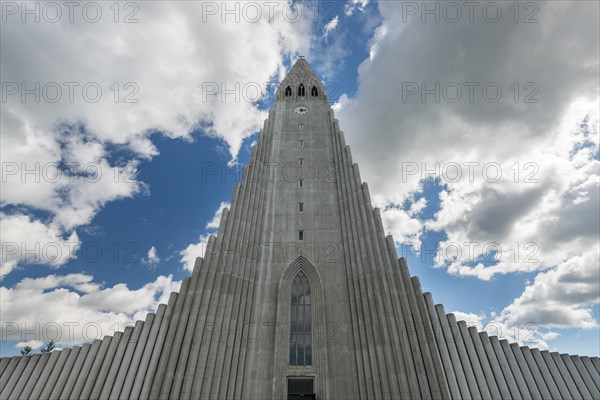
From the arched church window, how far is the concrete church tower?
0.22 ft

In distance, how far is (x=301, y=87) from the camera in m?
38.5

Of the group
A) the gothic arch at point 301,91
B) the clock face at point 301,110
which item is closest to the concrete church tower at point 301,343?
the clock face at point 301,110

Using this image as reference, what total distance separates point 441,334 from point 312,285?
28.2 feet

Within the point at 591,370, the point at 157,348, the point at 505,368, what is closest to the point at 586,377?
the point at 591,370

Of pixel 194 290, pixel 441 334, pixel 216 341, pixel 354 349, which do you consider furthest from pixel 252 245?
pixel 441 334

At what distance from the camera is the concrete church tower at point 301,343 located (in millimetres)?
18000

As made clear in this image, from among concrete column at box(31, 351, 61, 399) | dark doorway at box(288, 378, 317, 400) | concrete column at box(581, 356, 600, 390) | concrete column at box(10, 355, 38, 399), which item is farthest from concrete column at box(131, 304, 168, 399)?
concrete column at box(581, 356, 600, 390)

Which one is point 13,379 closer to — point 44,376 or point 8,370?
point 8,370

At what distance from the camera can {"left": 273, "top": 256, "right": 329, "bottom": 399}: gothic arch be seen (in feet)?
63.3

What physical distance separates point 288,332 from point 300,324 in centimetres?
101

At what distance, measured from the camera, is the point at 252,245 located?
78.8 ft

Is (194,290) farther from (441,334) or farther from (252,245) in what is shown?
(441,334)

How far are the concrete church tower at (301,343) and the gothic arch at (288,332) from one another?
0.07 meters

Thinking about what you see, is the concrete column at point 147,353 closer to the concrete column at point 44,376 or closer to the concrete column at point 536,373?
the concrete column at point 44,376
